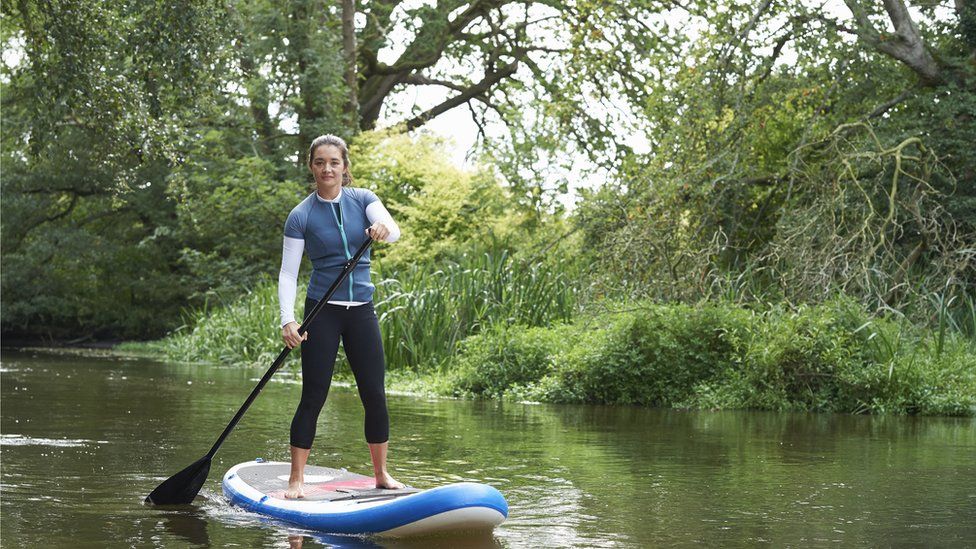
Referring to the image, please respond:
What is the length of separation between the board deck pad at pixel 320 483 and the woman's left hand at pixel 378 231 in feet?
3.90

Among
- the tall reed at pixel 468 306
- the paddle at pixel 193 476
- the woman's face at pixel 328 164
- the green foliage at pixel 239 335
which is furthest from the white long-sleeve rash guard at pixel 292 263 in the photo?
the green foliage at pixel 239 335

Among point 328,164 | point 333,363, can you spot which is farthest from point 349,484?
point 328,164

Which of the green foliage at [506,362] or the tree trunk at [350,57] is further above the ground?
the tree trunk at [350,57]

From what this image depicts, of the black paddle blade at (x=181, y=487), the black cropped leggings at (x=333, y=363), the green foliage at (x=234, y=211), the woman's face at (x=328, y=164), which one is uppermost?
the green foliage at (x=234, y=211)

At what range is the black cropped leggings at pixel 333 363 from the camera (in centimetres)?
607

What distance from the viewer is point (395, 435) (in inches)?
380

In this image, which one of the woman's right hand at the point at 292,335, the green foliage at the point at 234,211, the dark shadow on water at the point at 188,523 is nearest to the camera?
the dark shadow on water at the point at 188,523

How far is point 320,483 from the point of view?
654 centimetres

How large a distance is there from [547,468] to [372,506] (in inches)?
98.4

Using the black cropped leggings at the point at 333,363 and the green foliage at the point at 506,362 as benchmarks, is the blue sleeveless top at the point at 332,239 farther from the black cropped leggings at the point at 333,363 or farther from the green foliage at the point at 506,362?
the green foliage at the point at 506,362

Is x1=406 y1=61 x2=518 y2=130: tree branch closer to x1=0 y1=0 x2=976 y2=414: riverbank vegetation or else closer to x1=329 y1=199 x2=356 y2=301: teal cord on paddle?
x1=0 y1=0 x2=976 y2=414: riverbank vegetation

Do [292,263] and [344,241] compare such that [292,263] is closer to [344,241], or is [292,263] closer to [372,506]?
[344,241]

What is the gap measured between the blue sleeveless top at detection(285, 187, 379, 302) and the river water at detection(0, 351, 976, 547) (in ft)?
3.82

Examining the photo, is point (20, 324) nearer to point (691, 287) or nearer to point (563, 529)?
point (691, 287)
